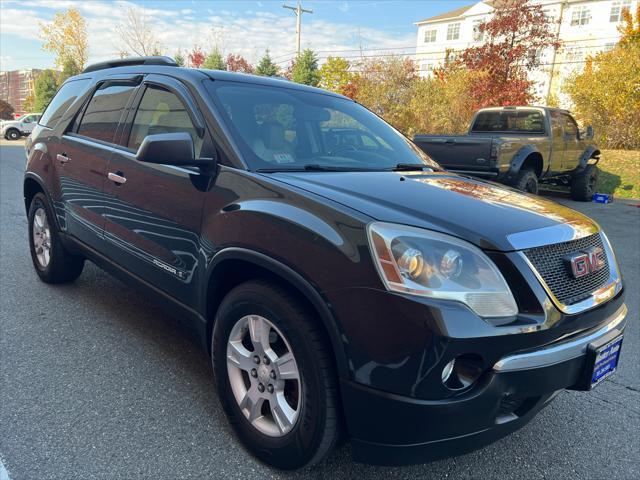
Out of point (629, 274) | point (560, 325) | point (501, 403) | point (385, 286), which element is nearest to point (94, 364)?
point (385, 286)

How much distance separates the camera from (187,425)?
2482 millimetres

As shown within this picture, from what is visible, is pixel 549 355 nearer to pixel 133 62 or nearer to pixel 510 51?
pixel 133 62

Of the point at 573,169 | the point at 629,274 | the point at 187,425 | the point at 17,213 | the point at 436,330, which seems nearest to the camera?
the point at 436,330

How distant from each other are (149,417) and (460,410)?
64.9 inches

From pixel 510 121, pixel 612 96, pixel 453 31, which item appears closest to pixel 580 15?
pixel 453 31

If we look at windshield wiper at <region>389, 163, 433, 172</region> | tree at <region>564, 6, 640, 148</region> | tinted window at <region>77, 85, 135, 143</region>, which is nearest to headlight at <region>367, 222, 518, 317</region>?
windshield wiper at <region>389, 163, 433, 172</region>

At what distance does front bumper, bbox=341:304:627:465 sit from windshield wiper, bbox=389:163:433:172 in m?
1.39

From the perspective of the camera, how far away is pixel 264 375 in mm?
2141

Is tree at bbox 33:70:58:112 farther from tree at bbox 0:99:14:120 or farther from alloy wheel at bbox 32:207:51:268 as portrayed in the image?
alloy wheel at bbox 32:207:51:268

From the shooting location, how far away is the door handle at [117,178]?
9.96 ft

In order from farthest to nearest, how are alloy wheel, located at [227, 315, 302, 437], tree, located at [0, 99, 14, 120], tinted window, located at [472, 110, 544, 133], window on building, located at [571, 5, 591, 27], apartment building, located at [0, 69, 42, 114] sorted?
apartment building, located at [0, 69, 42, 114] → tree, located at [0, 99, 14, 120] → window on building, located at [571, 5, 591, 27] → tinted window, located at [472, 110, 544, 133] → alloy wheel, located at [227, 315, 302, 437]

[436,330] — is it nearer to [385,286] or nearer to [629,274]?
[385,286]

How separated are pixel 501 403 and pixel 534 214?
0.84 metres

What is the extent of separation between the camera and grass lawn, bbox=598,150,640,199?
12.5 meters
